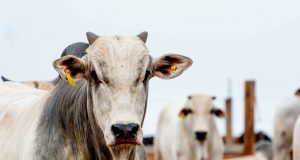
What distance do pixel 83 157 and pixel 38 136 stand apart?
0.35 m

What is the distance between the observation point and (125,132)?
5848mm

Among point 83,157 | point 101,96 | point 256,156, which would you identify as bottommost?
point 256,156

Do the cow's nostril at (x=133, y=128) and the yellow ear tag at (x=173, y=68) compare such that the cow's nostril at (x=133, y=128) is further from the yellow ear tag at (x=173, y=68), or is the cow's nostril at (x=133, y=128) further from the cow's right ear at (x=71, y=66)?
the yellow ear tag at (x=173, y=68)

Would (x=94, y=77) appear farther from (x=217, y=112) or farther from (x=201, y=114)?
(x=217, y=112)

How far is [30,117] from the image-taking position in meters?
6.98

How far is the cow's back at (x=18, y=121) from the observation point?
265 inches

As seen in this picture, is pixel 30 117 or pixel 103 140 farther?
pixel 30 117

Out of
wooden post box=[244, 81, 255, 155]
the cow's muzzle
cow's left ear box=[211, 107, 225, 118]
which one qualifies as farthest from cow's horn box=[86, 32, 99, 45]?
wooden post box=[244, 81, 255, 155]

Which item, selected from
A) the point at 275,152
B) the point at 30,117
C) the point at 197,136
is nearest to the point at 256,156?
the point at 275,152

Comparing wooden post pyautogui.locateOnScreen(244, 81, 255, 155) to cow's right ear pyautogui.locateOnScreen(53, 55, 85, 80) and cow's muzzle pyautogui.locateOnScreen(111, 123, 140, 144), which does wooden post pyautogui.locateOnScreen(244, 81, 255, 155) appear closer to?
cow's right ear pyautogui.locateOnScreen(53, 55, 85, 80)

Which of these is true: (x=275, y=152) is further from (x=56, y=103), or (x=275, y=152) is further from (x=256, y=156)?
(x=56, y=103)

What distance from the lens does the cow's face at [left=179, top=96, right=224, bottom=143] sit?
606 inches

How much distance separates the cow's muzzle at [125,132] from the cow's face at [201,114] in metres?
9.48

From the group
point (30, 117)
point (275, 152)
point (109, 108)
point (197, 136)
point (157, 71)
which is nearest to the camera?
point (109, 108)
